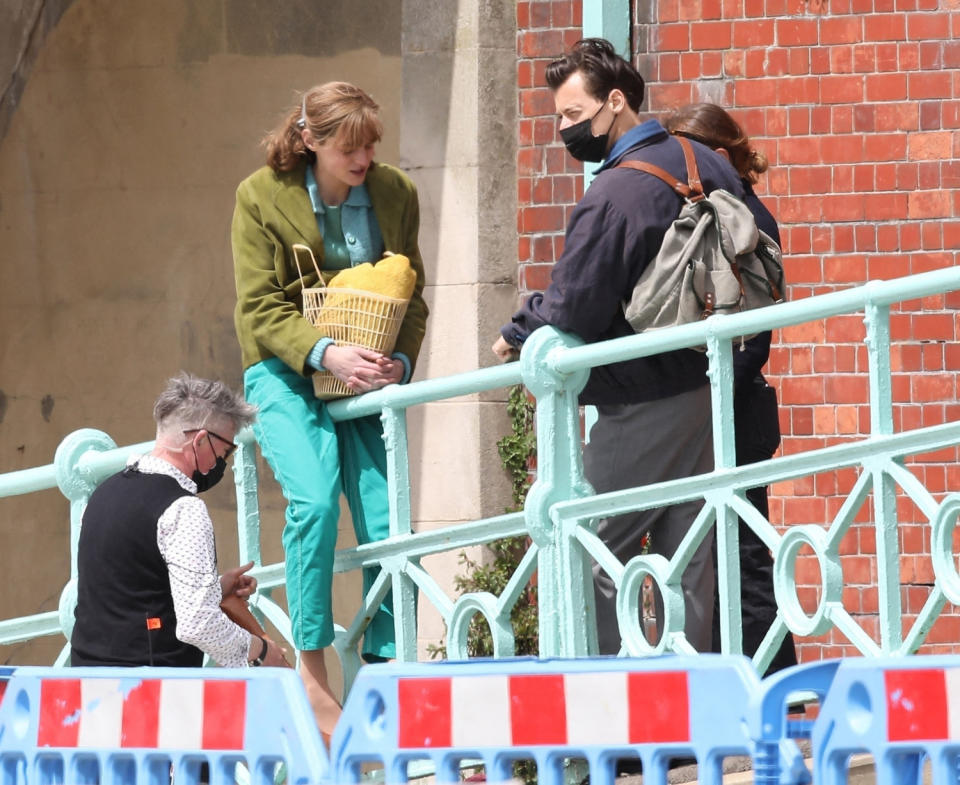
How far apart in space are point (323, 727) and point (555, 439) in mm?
1079

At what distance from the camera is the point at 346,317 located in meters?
5.22

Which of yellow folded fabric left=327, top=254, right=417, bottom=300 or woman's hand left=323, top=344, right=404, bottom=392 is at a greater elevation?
yellow folded fabric left=327, top=254, right=417, bottom=300

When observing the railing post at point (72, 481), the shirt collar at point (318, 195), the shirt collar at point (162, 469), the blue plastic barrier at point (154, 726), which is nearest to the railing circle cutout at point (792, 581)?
the blue plastic barrier at point (154, 726)

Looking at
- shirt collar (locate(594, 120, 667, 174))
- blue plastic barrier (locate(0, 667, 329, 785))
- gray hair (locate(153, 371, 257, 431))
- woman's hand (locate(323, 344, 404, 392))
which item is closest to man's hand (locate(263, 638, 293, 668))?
gray hair (locate(153, 371, 257, 431))

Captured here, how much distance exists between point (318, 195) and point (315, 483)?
83cm

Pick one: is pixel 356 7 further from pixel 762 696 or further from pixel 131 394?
pixel 762 696

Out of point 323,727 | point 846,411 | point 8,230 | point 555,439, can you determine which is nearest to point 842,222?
point 846,411

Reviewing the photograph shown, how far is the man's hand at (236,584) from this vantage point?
487 cm

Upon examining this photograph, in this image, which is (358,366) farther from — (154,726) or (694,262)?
(154,726)

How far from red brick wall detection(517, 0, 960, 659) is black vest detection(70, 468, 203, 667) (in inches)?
121

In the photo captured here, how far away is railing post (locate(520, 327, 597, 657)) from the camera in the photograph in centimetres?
488

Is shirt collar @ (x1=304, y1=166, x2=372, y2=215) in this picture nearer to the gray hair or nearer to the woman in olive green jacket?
the woman in olive green jacket

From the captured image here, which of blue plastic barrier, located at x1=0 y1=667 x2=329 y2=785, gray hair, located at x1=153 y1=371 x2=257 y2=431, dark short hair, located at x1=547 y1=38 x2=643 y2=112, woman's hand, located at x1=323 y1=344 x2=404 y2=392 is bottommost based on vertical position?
blue plastic barrier, located at x1=0 y1=667 x2=329 y2=785

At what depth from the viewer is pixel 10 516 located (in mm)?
9906
